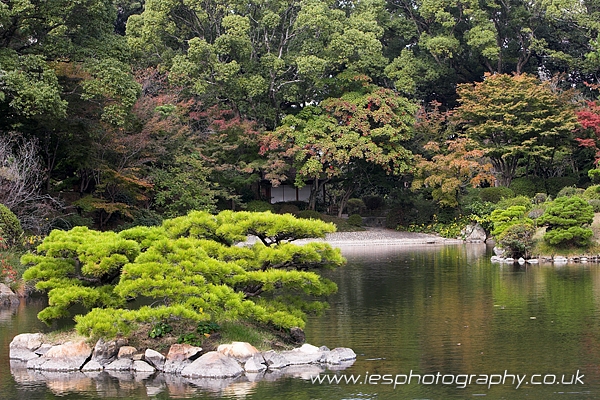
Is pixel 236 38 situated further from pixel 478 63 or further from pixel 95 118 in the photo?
pixel 478 63

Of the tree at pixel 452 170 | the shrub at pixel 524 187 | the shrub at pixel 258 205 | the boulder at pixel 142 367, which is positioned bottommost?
the boulder at pixel 142 367

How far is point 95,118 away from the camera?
2256 cm

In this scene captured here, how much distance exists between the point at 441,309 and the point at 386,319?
4.56 feet

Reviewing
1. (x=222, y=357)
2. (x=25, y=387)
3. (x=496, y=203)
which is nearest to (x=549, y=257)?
(x=496, y=203)

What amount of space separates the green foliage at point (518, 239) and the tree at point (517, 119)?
30.8 feet

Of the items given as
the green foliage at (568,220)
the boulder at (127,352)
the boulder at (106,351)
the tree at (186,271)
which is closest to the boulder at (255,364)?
the tree at (186,271)

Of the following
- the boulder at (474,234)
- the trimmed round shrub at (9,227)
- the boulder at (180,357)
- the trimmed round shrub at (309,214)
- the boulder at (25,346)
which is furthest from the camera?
the trimmed round shrub at (309,214)

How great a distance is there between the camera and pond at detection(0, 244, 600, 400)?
8.92 metres

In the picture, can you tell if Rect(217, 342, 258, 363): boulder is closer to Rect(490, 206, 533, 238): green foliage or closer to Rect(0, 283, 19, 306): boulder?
Rect(0, 283, 19, 306): boulder

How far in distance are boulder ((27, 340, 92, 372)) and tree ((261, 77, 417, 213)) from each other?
2128 centimetres

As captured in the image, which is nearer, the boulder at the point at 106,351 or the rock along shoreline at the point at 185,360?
the rock along shoreline at the point at 185,360

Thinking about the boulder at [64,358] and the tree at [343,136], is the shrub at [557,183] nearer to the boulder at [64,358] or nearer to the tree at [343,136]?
the tree at [343,136]

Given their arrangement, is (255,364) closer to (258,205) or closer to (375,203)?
(258,205)

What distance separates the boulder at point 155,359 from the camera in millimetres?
9984
